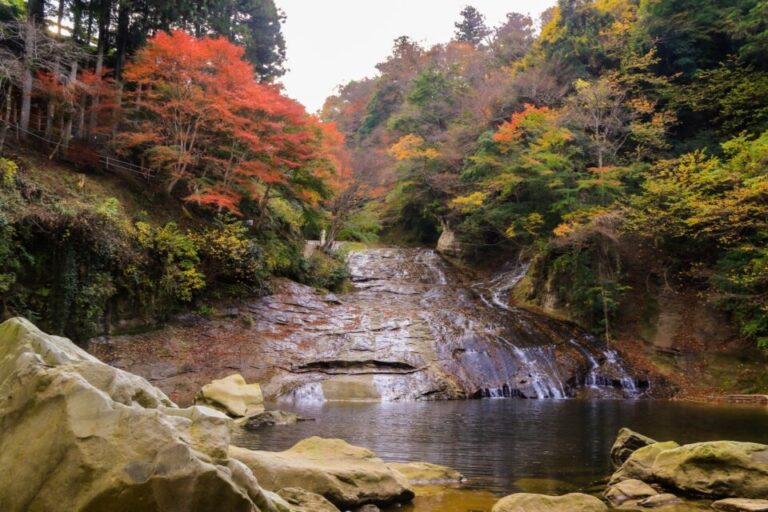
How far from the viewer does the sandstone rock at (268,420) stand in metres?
11.3

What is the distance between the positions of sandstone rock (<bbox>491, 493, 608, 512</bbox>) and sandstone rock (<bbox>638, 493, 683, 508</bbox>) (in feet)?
3.12

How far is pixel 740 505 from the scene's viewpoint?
6238 mm

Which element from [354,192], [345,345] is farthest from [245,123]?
[354,192]

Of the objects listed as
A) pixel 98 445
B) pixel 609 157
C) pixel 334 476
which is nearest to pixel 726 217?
pixel 609 157

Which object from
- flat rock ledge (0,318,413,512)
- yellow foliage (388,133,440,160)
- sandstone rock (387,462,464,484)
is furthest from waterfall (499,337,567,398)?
flat rock ledge (0,318,413,512)

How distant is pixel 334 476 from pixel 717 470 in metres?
4.83

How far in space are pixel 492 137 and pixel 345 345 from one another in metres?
13.4

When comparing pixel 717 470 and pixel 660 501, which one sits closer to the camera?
pixel 660 501

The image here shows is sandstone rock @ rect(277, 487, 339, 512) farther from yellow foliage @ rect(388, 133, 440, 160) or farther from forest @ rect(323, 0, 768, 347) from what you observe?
yellow foliage @ rect(388, 133, 440, 160)

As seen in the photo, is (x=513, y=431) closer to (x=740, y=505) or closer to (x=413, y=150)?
(x=740, y=505)

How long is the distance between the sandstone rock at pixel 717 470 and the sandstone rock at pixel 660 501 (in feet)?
1.03

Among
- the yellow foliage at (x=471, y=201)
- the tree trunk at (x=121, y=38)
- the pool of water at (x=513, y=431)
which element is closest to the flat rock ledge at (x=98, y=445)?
the pool of water at (x=513, y=431)

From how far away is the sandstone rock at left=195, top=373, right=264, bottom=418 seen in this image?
12047 mm

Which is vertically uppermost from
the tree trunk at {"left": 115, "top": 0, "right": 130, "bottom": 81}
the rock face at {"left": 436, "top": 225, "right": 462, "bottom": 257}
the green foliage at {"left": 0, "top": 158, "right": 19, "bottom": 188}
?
the tree trunk at {"left": 115, "top": 0, "right": 130, "bottom": 81}
